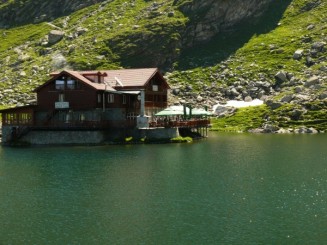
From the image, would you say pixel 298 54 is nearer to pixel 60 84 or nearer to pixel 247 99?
pixel 247 99

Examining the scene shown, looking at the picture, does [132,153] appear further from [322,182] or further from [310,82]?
[310,82]

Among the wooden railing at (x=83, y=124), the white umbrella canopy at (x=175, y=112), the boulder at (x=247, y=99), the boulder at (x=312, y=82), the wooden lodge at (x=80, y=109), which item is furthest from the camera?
the boulder at (x=247, y=99)

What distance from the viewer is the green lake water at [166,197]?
137 ft

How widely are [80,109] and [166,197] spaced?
6277 cm

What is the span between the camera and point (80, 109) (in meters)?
114

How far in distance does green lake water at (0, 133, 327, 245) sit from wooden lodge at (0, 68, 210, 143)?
20950 mm

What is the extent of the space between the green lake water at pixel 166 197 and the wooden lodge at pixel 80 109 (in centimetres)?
2095

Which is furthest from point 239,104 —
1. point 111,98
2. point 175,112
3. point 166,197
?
point 166,197

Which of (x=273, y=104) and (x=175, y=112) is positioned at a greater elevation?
(x=273, y=104)

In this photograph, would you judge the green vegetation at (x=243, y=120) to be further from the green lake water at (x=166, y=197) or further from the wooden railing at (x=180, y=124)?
the green lake water at (x=166, y=197)

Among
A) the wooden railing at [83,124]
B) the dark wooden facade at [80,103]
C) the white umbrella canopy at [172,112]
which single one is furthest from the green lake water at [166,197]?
the white umbrella canopy at [172,112]

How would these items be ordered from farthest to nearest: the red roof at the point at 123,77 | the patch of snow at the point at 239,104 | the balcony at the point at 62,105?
the patch of snow at the point at 239,104, the red roof at the point at 123,77, the balcony at the point at 62,105

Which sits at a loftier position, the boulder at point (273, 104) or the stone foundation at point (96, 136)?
the boulder at point (273, 104)

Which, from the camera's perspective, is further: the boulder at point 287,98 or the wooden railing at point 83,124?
the boulder at point 287,98
